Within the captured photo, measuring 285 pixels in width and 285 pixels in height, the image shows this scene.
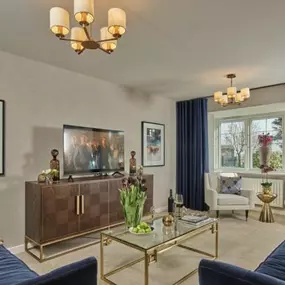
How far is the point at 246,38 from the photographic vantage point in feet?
8.95

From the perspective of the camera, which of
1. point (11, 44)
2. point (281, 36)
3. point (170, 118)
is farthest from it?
point (170, 118)

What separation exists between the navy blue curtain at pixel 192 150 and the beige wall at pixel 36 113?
1.72 metres

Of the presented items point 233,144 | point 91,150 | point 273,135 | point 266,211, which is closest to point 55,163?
point 91,150

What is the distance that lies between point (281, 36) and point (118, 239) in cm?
265

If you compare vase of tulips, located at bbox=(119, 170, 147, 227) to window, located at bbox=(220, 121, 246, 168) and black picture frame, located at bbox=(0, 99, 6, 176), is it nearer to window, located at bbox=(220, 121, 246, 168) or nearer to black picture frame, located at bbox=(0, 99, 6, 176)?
black picture frame, located at bbox=(0, 99, 6, 176)

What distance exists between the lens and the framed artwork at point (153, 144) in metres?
5.04

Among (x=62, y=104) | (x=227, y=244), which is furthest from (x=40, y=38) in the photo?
(x=227, y=244)

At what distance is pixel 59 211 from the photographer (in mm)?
3090

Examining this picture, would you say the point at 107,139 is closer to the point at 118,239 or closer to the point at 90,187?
the point at 90,187

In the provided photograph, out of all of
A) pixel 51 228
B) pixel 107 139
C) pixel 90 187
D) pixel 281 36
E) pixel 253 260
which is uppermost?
pixel 281 36

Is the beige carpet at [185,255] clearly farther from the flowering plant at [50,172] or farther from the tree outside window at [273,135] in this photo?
the tree outside window at [273,135]

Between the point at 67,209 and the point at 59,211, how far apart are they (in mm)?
108

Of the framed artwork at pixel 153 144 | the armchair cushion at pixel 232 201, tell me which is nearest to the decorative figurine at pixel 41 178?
the framed artwork at pixel 153 144

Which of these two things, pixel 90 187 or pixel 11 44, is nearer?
pixel 11 44
